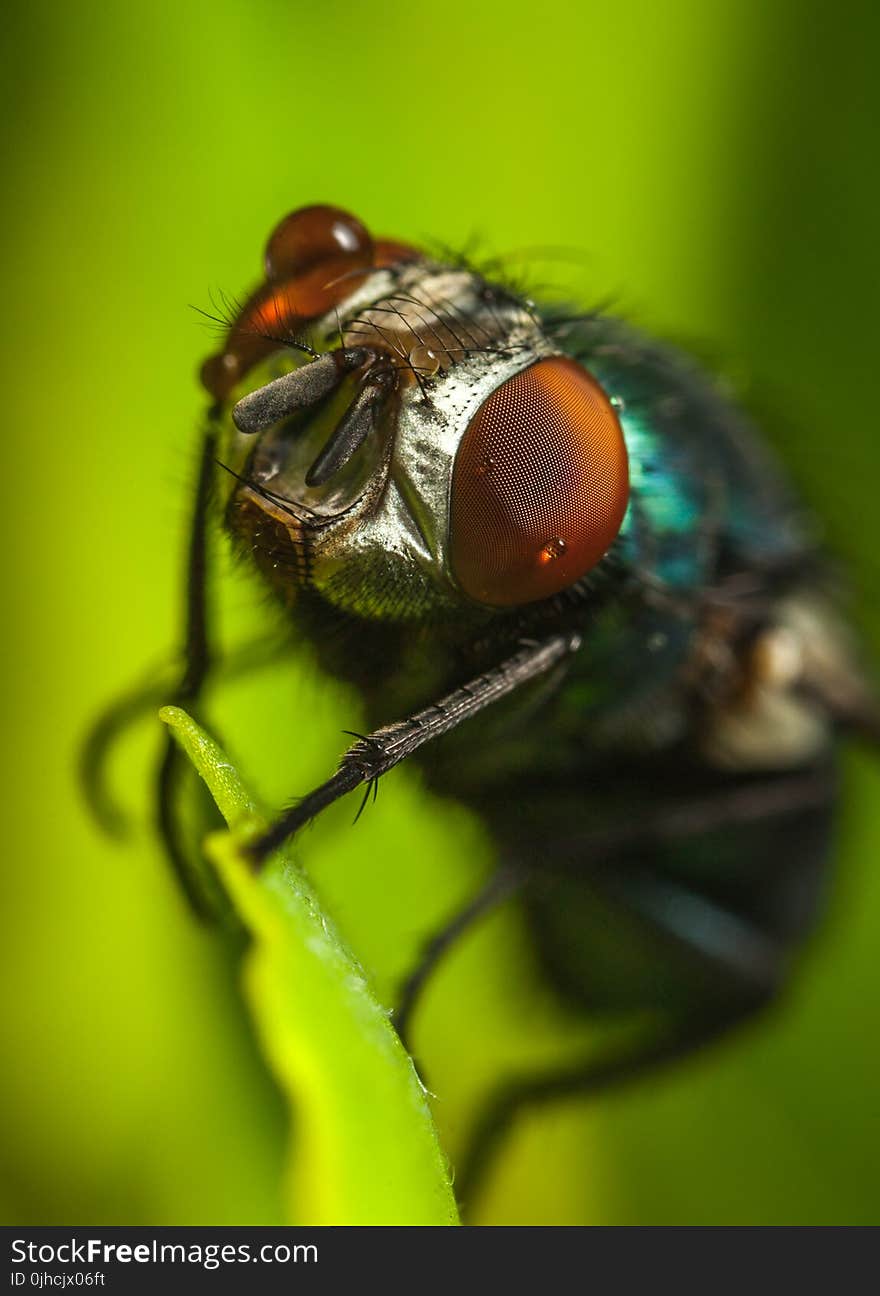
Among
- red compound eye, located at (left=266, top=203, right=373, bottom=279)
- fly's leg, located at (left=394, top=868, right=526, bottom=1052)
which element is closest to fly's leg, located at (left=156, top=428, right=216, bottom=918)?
red compound eye, located at (left=266, top=203, right=373, bottom=279)

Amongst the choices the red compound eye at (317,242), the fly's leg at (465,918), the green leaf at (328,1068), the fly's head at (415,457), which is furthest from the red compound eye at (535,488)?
the fly's leg at (465,918)

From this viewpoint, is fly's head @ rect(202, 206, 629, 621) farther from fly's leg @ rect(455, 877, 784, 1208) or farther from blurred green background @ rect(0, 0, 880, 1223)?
fly's leg @ rect(455, 877, 784, 1208)

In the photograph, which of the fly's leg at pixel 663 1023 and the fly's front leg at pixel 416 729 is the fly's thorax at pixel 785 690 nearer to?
the fly's leg at pixel 663 1023

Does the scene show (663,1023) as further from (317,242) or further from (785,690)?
(317,242)

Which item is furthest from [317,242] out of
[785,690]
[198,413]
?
[785,690]

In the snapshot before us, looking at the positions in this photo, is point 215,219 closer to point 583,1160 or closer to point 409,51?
point 409,51

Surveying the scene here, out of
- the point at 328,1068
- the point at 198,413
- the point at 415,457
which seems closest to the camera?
the point at 328,1068
